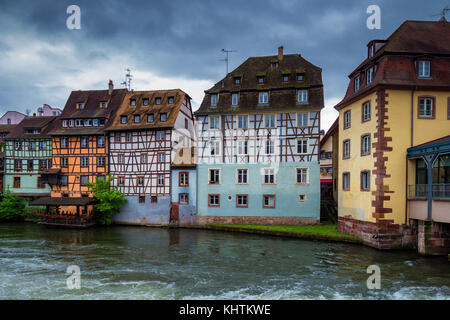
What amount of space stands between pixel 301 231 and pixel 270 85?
12.6 meters

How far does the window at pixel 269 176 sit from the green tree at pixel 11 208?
2527 centimetres

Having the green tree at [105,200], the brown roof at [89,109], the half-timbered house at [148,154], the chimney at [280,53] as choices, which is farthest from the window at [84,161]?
the chimney at [280,53]

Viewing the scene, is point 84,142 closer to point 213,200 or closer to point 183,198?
point 183,198

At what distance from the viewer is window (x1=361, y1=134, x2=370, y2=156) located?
18.3 metres

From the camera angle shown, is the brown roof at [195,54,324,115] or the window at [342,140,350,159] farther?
the brown roof at [195,54,324,115]

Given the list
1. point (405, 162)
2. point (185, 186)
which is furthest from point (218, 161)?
point (405, 162)

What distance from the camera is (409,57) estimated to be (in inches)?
699

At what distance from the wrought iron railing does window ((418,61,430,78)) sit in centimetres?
625

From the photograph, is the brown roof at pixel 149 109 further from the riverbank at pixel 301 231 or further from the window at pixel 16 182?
the window at pixel 16 182

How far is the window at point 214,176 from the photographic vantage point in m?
26.7

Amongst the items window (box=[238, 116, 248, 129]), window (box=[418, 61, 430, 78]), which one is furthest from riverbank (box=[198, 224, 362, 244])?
window (box=[418, 61, 430, 78])

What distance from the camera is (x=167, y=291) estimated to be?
1123cm

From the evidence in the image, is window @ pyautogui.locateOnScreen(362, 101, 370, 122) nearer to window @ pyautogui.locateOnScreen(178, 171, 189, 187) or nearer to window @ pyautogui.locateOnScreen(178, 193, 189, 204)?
window @ pyautogui.locateOnScreen(178, 171, 189, 187)
